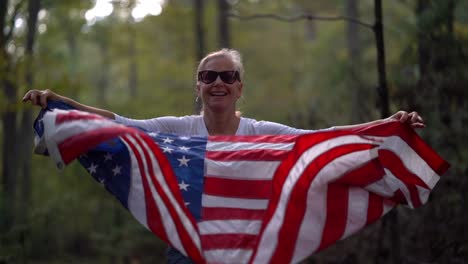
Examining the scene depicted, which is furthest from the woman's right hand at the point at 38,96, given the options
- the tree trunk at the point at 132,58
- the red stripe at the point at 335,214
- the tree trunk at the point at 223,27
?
the tree trunk at the point at 132,58

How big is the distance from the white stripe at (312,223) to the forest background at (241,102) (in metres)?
Result: 1.36

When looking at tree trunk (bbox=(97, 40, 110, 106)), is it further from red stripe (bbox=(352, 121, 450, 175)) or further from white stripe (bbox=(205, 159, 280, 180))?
red stripe (bbox=(352, 121, 450, 175))

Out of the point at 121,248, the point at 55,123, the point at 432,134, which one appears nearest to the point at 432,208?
the point at 432,134

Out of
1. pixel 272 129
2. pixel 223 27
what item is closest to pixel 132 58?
pixel 223 27

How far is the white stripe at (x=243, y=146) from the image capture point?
4.73 metres

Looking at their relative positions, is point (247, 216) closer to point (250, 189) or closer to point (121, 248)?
point (250, 189)

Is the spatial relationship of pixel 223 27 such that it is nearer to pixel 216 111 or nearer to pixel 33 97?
pixel 216 111

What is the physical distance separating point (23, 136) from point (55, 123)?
1129cm

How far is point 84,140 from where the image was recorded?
435 cm

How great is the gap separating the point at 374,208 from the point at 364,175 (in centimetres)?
24

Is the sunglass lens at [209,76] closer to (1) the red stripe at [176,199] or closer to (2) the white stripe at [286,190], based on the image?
(1) the red stripe at [176,199]

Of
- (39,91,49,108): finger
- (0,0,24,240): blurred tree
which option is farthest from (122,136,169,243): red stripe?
(0,0,24,240): blurred tree

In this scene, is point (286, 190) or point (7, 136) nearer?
point (286, 190)

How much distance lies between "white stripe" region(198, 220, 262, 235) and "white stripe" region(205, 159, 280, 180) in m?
0.33
